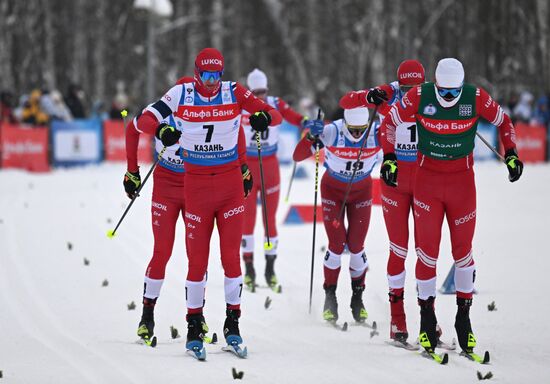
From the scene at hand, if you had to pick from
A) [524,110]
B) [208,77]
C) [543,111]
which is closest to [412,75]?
[208,77]

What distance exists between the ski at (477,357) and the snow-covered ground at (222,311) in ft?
0.25

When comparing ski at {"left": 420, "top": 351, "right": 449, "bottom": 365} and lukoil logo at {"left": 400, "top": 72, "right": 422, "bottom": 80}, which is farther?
lukoil logo at {"left": 400, "top": 72, "right": 422, "bottom": 80}

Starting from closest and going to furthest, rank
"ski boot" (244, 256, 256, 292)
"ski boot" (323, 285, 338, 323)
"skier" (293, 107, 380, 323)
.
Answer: "ski boot" (323, 285, 338, 323) < "skier" (293, 107, 380, 323) < "ski boot" (244, 256, 256, 292)

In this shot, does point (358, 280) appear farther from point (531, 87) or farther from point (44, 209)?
point (531, 87)

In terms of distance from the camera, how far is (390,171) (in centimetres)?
825

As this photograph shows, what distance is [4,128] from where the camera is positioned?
2352cm

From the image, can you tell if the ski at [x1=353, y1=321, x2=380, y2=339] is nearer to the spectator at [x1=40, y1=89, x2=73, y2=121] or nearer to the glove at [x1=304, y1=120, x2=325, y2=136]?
the glove at [x1=304, y1=120, x2=325, y2=136]

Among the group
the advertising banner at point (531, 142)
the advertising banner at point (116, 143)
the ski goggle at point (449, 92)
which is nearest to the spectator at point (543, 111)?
the advertising banner at point (531, 142)

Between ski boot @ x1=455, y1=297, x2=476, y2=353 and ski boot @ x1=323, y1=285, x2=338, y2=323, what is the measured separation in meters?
1.80

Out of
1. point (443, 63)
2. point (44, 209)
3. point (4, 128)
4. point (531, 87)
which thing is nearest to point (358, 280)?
point (443, 63)

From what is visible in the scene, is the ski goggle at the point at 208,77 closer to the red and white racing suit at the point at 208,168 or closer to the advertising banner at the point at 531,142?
the red and white racing suit at the point at 208,168

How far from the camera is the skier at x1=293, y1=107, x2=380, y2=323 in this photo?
388 inches

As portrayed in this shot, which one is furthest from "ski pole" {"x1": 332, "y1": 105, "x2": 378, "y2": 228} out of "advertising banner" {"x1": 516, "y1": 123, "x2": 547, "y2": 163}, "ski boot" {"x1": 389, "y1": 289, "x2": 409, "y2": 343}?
"advertising banner" {"x1": 516, "y1": 123, "x2": 547, "y2": 163}

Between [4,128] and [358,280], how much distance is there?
15.6 meters
